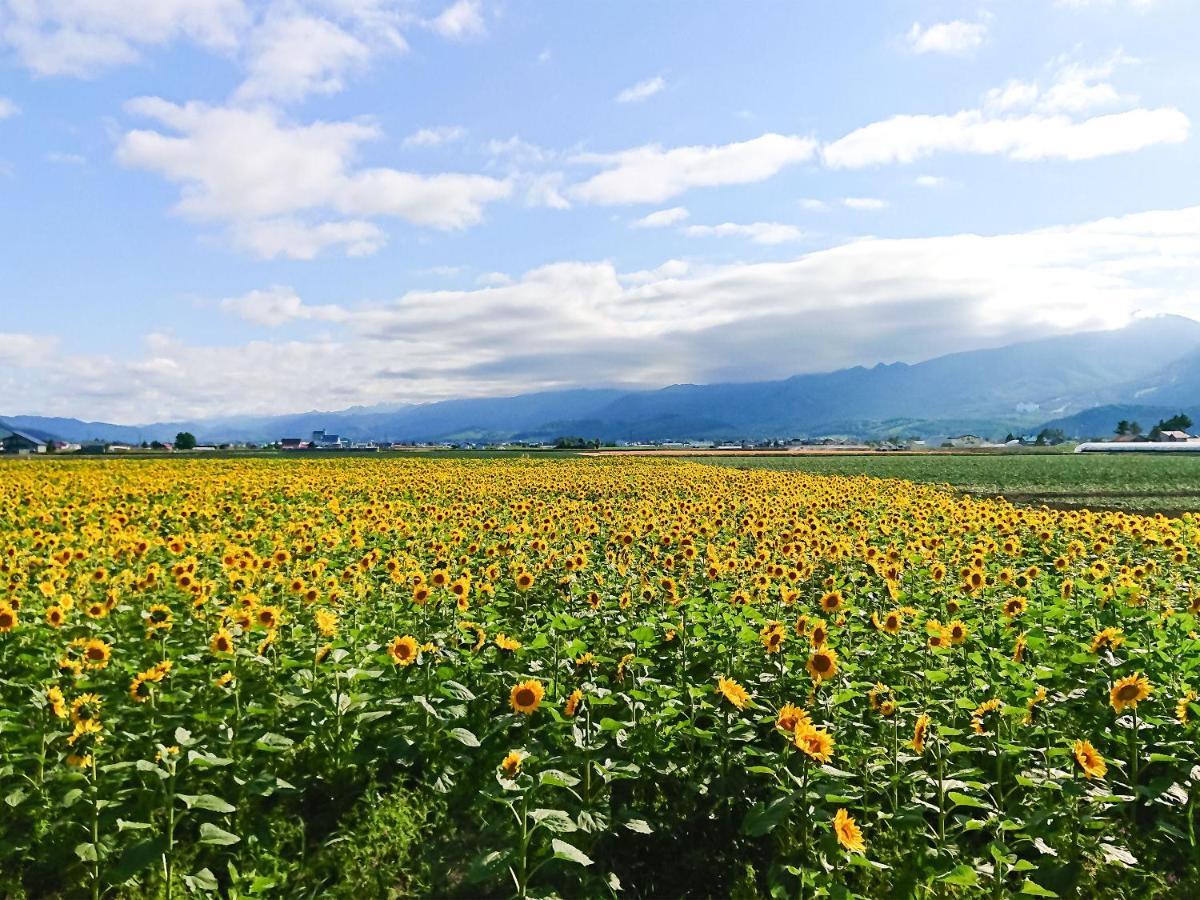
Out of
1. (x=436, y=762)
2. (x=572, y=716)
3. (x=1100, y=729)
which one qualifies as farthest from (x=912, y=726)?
(x=436, y=762)

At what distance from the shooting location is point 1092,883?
472 centimetres

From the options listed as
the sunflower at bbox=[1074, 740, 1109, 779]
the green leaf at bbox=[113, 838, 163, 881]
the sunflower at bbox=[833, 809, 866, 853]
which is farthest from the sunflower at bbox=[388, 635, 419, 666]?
the sunflower at bbox=[1074, 740, 1109, 779]

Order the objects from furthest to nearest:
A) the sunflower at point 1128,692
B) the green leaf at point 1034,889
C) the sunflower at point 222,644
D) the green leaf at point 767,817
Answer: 1. the sunflower at point 222,644
2. the sunflower at point 1128,692
3. the green leaf at point 767,817
4. the green leaf at point 1034,889

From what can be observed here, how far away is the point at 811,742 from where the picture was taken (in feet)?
14.7

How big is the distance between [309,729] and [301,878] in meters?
1.30

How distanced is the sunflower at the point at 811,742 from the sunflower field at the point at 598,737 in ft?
0.05

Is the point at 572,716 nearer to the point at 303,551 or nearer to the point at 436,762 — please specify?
the point at 436,762

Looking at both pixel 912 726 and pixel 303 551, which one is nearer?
pixel 912 726

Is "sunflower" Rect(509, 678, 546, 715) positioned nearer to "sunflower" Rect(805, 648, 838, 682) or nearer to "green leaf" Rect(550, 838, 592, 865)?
"green leaf" Rect(550, 838, 592, 865)

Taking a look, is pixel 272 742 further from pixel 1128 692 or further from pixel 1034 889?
pixel 1128 692

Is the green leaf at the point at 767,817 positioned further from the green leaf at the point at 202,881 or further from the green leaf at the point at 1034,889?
the green leaf at the point at 202,881

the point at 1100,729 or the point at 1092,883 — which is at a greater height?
the point at 1100,729

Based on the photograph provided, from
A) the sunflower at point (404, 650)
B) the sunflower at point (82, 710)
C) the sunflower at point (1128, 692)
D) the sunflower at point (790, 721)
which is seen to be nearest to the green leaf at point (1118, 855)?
the sunflower at point (1128, 692)

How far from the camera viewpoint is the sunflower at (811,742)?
4.42m
